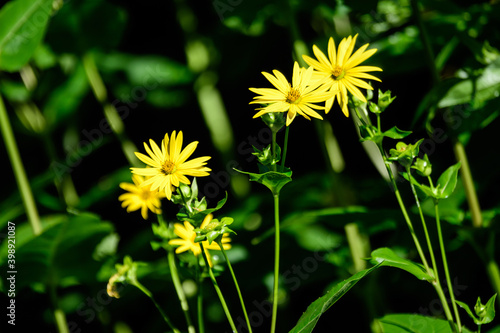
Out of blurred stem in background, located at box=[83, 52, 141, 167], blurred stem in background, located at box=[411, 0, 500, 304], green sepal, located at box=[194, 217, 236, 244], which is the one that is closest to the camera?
green sepal, located at box=[194, 217, 236, 244]

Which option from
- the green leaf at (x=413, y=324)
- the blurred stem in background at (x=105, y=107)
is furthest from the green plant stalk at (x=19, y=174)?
the green leaf at (x=413, y=324)

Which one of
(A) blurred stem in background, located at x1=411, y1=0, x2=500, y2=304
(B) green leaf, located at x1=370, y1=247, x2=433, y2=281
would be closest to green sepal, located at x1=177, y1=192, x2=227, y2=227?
(B) green leaf, located at x1=370, y1=247, x2=433, y2=281

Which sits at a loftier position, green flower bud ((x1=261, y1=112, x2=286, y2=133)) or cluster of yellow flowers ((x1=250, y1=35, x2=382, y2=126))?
cluster of yellow flowers ((x1=250, y1=35, x2=382, y2=126))

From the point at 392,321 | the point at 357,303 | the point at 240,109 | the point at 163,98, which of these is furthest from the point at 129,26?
the point at 392,321

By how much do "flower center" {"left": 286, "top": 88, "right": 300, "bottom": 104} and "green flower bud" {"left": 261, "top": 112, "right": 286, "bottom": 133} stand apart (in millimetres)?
25

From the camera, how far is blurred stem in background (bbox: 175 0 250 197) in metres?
1.62

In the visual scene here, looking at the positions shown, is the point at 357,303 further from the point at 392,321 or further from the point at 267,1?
the point at 267,1

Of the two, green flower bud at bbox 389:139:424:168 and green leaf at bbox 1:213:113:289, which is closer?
green flower bud at bbox 389:139:424:168

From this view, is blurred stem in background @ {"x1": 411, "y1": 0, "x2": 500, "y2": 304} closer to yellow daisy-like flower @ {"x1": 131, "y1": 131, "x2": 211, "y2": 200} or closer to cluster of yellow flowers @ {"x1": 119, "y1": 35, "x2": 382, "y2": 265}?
cluster of yellow flowers @ {"x1": 119, "y1": 35, "x2": 382, "y2": 265}

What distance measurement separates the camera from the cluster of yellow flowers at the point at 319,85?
68 cm

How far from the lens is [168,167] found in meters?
0.71

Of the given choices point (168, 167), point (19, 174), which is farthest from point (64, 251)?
point (168, 167)

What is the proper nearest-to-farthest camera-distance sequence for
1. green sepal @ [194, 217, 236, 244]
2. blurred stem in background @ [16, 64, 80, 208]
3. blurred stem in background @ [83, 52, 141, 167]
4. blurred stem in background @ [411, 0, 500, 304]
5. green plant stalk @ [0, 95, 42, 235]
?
green sepal @ [194, 217, 236, 244]
blurred stem in background @ [411, 0, 500, 304]
green plant stalk @ [0, 95, 42, 235]
blurred stem in background @ [83, 52, 141, 167]
blurred stem in background @ [16, 64, 80, 208]

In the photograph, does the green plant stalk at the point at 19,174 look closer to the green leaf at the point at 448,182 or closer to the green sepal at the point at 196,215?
the green sepal at the point at 196,215
